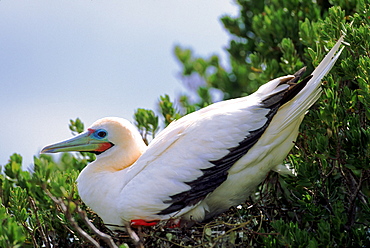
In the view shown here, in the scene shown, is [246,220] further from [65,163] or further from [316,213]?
[65,163]

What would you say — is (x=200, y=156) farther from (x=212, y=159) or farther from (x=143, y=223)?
(x=143, y=223)

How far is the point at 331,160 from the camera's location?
5.31m

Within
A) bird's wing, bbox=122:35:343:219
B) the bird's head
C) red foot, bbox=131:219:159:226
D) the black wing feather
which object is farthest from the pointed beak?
the black wing feather

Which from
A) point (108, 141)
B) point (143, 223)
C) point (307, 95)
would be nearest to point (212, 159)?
point (143, 223)

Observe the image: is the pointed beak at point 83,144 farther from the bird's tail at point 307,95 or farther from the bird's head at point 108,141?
the bird's tail at point 307,95

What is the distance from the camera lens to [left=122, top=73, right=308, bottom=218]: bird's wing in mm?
5047

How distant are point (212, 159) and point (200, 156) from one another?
111 millimetres

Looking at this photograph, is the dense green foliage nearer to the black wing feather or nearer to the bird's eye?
the black wing feather

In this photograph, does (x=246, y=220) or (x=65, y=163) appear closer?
(x=246, y=220)

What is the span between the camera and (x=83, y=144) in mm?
5754

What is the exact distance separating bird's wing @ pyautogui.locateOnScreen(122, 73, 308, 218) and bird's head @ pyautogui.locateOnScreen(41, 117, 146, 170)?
0.55 meters

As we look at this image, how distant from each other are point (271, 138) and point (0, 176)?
3.21 meters

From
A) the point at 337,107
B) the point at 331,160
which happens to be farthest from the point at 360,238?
the point at 337,107

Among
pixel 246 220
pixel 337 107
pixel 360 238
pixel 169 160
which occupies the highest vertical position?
pixel 169 160
